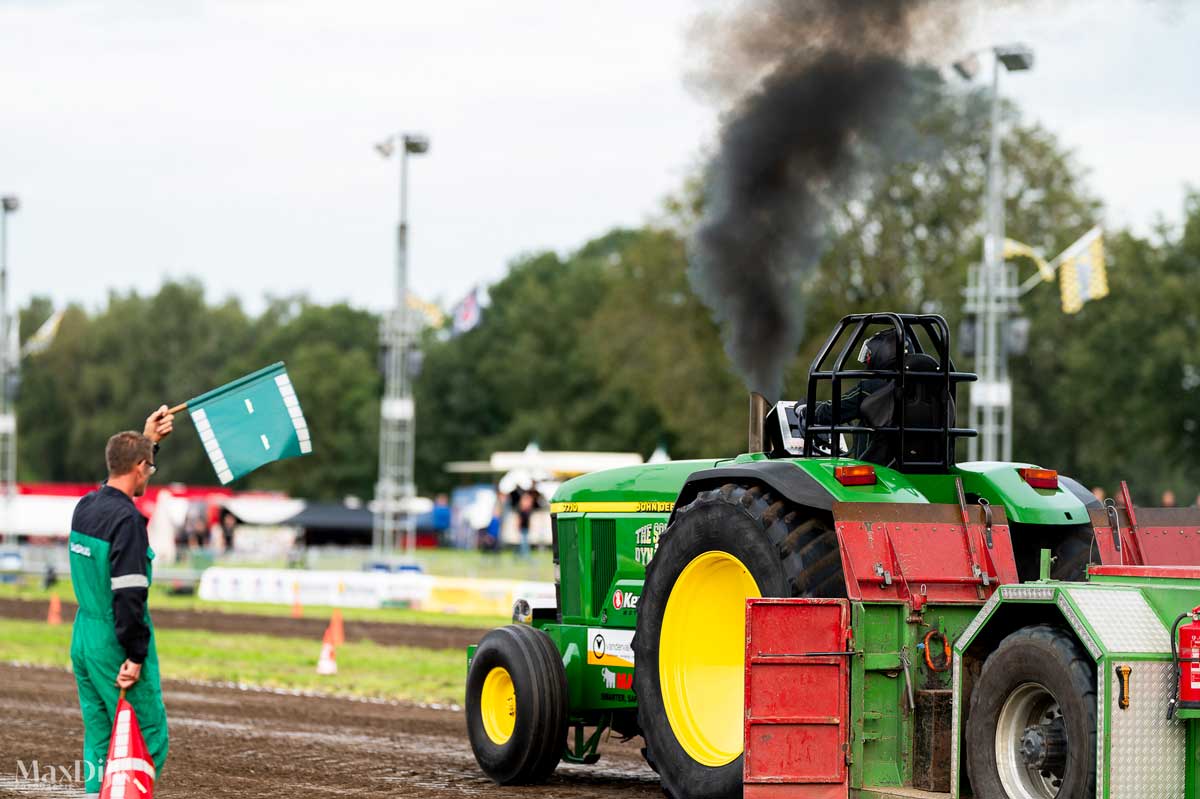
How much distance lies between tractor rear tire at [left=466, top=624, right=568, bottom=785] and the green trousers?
296 cm

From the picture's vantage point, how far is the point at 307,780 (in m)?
9.98

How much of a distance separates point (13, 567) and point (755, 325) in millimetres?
32180

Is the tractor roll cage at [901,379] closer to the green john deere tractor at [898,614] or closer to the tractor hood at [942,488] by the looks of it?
the green john deere tractor at [898,614]

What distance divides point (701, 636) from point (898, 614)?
4.49ft

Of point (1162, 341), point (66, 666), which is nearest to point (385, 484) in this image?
point (66, 666)

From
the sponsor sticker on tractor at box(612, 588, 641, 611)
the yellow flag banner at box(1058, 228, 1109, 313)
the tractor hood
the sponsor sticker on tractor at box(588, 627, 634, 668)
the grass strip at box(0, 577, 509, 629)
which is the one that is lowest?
the grass strip at box(0, 577, 509, 629)

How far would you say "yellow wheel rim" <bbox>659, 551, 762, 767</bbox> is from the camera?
8.55m

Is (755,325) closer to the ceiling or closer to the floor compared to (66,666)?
closer to the ceiling

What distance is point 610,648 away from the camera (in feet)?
33.3

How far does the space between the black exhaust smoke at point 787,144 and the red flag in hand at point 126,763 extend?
6460mm

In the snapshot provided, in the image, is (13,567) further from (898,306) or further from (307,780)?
(307,780)

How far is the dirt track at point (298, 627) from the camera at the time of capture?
895 inches

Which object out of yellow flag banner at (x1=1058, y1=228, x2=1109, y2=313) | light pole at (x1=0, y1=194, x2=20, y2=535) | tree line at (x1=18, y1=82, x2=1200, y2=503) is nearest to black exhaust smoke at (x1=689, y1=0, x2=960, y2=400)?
tree line at (x1=18, y1=82, x2=1200, y2=503)

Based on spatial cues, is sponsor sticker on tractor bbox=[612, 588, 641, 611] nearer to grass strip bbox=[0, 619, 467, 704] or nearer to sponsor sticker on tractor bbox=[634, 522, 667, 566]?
sponsor sticker on tractor bbox=[634, 522, 667, 566]
